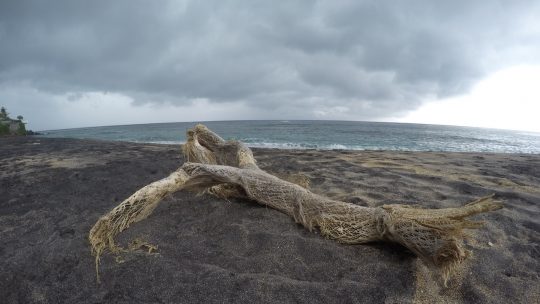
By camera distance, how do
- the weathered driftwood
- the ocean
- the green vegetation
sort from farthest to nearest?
the green vegetation → the ocean → the weathered driftwood

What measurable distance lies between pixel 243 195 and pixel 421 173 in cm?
450

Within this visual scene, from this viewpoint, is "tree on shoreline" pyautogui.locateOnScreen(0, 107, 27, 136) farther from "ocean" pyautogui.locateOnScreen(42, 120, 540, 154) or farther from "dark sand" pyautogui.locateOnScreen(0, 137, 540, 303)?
"dark sand" pyautogui.locateOnScreen(0, 137, 540, 303)

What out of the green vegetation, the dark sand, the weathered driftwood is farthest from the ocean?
the weathered driftwood

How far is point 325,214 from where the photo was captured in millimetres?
3178

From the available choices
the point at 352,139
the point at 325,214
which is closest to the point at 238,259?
the point at 325,214

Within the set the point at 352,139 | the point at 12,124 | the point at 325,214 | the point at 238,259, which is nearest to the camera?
the point at 238,259

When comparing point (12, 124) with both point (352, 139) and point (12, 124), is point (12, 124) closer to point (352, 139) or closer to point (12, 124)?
point (12, 124)

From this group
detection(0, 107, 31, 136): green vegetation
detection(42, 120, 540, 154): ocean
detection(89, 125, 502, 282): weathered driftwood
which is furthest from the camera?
detection(0, 107, 31, 136): green vegetation

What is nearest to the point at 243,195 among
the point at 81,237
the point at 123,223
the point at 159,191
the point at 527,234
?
the point at 159,191

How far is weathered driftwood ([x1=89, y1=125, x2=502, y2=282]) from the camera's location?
2.30 m

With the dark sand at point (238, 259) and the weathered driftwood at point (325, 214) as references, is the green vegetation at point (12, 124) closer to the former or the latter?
the dark sand at point (238, 259)

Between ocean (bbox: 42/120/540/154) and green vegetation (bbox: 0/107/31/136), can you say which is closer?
ocean (bbox: 42/120/540/154)

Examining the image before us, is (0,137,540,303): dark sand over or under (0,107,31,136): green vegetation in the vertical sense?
under

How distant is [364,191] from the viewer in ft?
15.6
